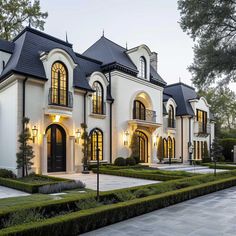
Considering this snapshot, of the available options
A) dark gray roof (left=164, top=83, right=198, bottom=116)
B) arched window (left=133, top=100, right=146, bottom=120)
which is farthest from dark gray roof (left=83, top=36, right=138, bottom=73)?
dark gray roof (left=164, top=83, right=198, bottom=116)

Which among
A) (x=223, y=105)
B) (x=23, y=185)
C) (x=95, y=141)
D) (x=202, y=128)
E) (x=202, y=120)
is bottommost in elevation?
(x=23, y=185)

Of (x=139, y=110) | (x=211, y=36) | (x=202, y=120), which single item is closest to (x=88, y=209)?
(x=211, y=36)

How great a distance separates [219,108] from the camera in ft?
159

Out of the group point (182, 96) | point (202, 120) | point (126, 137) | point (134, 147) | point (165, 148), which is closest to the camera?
point (126, 137)

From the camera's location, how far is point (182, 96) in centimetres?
2966

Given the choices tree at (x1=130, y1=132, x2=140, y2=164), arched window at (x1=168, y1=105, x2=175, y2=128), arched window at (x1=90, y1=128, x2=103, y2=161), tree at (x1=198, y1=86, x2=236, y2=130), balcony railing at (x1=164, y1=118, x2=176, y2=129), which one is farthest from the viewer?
tree at (x1=198, y1=86, x2=236, y2=130)

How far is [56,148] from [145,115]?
948 cm

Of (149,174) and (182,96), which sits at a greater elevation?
(182,96)

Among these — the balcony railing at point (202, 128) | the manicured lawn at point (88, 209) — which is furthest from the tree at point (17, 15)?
the manicured lawn at point (88, 209)

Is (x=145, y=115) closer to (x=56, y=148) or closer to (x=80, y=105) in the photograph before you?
(x=80, y=105)

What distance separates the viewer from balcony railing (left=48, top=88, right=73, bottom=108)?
595 inches

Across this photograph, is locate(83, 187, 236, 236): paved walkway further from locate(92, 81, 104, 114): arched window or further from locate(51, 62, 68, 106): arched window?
locate(92, 81, 104, 114): arched window

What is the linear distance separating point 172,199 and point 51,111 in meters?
8.85

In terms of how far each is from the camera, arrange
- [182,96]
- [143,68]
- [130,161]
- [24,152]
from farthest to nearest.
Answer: [182,96] → [143,68] → [130,161] → [24,152]
